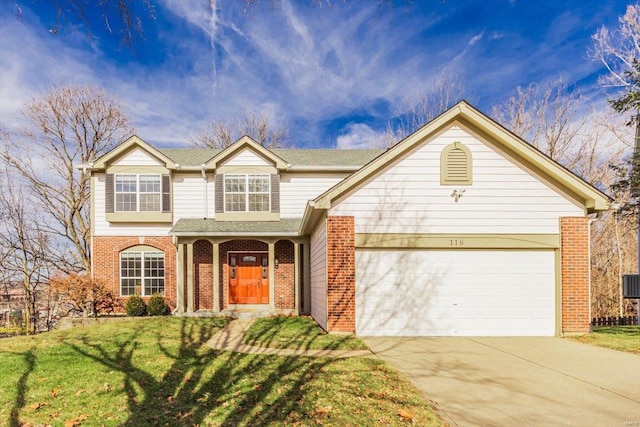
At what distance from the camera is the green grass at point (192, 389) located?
4.42m

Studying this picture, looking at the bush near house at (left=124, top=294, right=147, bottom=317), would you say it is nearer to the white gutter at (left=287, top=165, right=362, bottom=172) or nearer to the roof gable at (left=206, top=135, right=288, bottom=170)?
the roof gable at (left=206, top=135, right=288, bottom=170)

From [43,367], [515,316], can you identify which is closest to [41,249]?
[43,367]

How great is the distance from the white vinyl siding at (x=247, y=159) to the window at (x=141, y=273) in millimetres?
4714

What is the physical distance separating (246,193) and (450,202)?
27.5ft

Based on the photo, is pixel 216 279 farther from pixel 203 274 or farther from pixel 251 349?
pixel 251 349

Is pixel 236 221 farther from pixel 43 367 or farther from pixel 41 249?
pixel 41 249

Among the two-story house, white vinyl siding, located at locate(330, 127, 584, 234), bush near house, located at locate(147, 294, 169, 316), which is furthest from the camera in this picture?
bush near house, located at locate(147, 294, 169, 316)

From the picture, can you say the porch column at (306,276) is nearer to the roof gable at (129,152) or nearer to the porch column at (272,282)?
the porch column at (272,282)

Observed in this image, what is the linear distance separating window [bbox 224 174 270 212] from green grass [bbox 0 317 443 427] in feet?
25.0

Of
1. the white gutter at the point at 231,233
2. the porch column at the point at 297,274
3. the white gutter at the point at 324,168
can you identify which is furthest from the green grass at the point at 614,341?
the white gutter at the point at 324,168

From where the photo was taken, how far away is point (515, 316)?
9898mm

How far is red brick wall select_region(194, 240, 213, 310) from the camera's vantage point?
1504 centimetres

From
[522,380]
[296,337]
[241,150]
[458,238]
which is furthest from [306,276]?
[522,380]

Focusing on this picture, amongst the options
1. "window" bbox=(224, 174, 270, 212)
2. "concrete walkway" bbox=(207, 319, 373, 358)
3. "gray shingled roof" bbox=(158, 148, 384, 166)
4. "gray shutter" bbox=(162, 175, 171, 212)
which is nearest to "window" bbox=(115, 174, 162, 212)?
"gray shutter" bbox=(162, 175, 171, 212)
